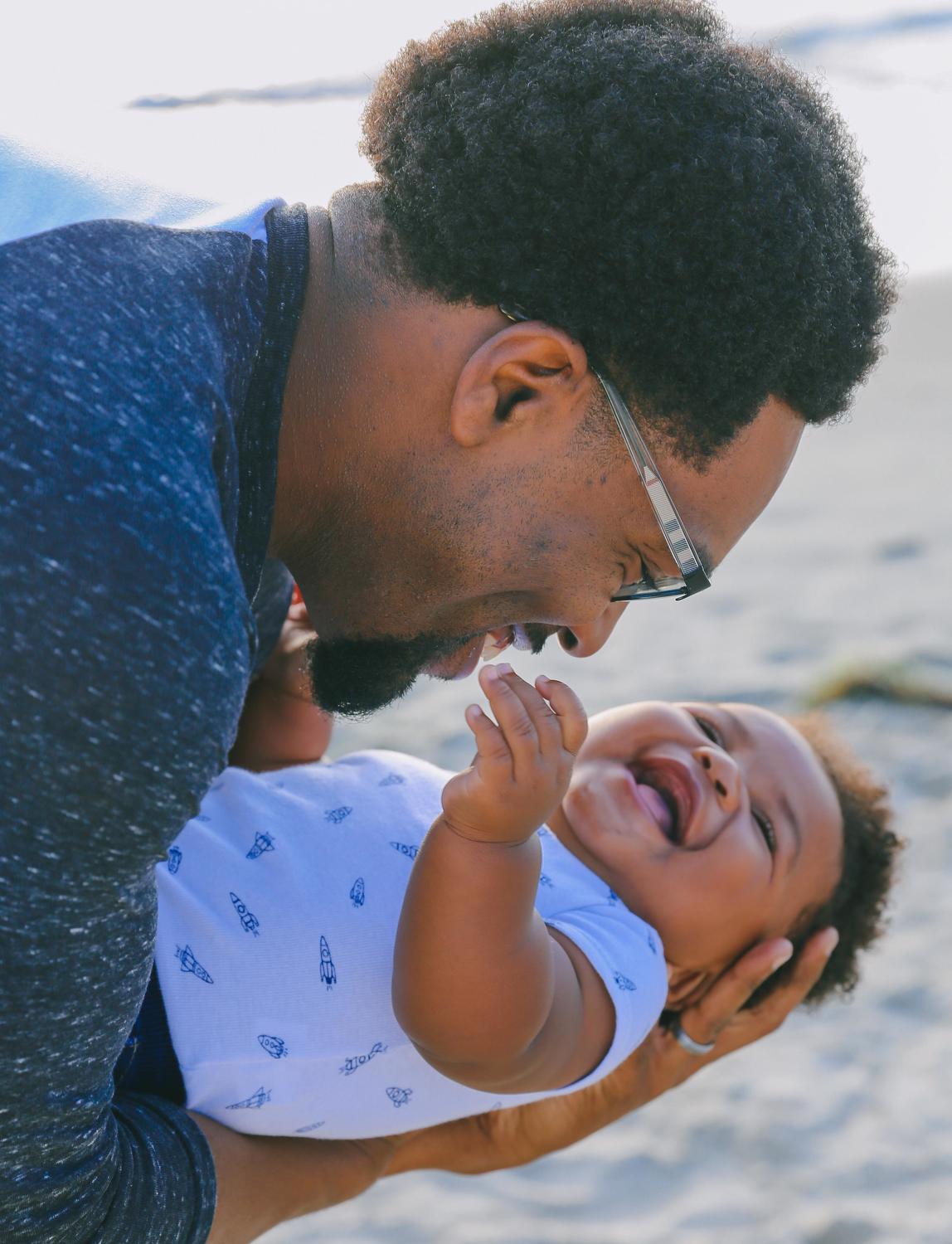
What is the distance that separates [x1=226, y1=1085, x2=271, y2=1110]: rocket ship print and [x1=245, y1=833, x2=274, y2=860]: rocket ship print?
405 mm

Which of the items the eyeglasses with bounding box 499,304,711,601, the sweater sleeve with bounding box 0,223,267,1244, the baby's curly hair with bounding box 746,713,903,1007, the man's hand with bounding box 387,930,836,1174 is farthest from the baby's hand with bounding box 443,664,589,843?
the baby's curly hair with bounding box 746,713,903,1007

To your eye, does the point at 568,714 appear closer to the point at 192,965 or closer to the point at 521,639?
the point at 521,639

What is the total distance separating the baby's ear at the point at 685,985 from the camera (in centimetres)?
314

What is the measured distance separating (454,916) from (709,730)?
1293 mm

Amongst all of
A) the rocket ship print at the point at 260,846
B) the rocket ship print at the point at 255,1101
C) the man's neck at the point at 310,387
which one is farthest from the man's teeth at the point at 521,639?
the rocket ship print at the point at 255,1101

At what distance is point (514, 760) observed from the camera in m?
2.17

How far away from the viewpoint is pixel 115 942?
5.30ft

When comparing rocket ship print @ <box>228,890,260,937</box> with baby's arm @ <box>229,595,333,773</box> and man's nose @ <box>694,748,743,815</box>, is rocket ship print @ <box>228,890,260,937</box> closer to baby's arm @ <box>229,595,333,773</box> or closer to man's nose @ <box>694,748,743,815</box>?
baby's arm @ <box>229,595,333,773</box>

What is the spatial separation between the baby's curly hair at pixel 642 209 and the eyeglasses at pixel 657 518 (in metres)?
0.02

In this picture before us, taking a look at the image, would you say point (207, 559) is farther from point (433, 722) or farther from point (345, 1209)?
point (433, 722)

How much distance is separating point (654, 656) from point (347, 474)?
122 inches

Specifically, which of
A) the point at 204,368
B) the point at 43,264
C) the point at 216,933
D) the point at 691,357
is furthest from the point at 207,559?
the point at 216,933

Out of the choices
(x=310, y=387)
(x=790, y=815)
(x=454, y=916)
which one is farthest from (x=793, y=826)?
(x=310, y=387)

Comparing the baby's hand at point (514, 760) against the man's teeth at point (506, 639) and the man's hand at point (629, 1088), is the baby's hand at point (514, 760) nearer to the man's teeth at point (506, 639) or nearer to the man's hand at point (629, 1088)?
the man's teeth at point (506, 639)
